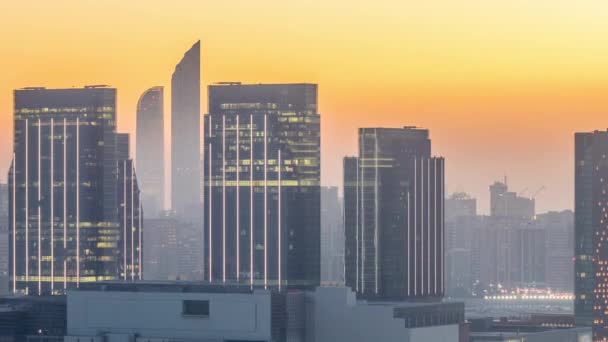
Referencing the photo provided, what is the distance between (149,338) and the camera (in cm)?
13275

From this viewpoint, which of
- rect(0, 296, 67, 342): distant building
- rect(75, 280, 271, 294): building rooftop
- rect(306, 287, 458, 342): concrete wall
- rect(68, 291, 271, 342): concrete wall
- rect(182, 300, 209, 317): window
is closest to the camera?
rect(68, 291, 271, 342): concrete wall

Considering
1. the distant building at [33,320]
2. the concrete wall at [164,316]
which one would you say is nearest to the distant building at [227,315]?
the concrete wall at [164,316]

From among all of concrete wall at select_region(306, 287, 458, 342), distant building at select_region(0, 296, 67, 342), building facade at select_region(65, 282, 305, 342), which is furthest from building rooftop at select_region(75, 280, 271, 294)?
distant building at select_region(0, 296, 67, 342)

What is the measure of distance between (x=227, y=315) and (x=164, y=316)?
4.21 meters

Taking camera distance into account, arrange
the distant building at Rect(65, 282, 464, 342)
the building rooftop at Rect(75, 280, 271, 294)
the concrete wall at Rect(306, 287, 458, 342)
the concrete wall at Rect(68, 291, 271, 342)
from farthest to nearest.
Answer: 1. the concrete wall at Rect(306, 287, 458, 342)
2. the building rooftop at Rect(75, 280, 271, 294)
3. the distant building at Rect(65, 282, 464, 342)
4. the concrete wall at Rect(68, 291, 271, 342)

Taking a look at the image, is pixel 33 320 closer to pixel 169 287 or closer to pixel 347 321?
pixel 169 287

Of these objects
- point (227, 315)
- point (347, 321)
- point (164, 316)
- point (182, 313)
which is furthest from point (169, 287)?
point (347, 321)

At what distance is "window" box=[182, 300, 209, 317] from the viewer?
133 m

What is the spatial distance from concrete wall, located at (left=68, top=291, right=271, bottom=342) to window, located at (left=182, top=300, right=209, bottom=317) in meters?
0.21

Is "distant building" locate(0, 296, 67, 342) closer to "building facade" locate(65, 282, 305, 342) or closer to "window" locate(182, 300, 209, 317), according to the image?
"building facade" locate(65, 282, 305, 342)

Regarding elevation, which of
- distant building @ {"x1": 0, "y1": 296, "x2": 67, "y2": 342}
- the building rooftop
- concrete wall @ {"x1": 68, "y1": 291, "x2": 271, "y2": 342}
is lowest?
distant building @ {"x1": 0, "y1": 296, "x2": 67, "y2": 342}

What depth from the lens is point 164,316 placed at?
13388 centimetres

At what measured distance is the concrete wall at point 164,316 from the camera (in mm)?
131250

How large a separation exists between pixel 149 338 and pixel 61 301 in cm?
2724
